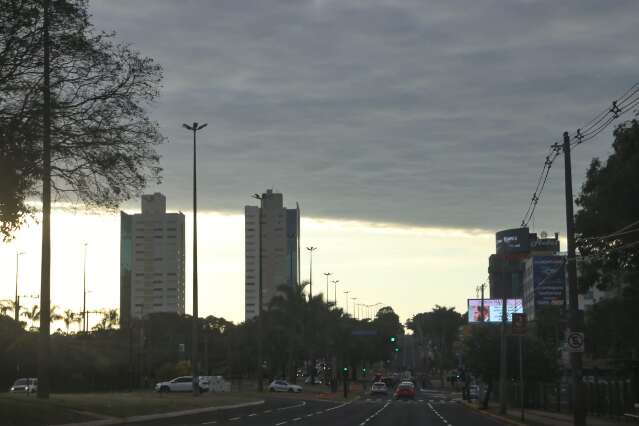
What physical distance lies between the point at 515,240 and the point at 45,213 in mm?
168589

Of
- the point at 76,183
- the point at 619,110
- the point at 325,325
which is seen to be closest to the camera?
the point at 619,110

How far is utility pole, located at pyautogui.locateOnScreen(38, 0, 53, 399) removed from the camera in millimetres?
33344

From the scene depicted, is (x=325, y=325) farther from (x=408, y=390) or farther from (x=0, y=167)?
(x=0, y=167)

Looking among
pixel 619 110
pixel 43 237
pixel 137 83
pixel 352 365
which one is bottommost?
pixel 352 365

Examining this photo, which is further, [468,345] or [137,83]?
[468,345]

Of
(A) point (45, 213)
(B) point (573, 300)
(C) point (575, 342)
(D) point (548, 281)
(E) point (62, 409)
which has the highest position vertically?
(D) point (548, 281)

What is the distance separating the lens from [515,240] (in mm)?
197750

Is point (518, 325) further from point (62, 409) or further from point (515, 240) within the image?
point (515, 240)

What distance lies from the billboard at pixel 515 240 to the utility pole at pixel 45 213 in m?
163

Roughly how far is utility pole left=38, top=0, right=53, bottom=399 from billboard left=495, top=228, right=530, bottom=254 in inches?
6435

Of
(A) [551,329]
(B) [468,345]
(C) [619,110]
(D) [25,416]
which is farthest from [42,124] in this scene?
(A) [551,329]

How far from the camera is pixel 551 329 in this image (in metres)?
152

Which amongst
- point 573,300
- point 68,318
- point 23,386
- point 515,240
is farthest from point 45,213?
point 515,240

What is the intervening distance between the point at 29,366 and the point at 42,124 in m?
63.6
